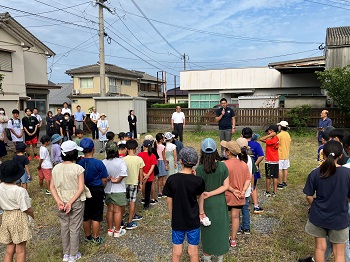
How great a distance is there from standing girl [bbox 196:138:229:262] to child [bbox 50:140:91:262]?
1.47 metres

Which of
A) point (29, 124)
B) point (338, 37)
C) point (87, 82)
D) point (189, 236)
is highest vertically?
point (338, 37)

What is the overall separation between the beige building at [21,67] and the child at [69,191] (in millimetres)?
12202

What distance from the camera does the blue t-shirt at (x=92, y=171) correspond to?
3363 mm

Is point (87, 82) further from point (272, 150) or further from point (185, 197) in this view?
point (185, 197)

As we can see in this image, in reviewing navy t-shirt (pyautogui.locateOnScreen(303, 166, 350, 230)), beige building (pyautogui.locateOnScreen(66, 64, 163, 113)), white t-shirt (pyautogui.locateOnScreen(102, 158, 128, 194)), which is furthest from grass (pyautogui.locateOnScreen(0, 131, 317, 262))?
beige building (pyautogui.locateOnScreen(66, 64, 163, 113))

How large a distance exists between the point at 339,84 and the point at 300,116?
239 cm

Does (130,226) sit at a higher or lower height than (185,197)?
lower

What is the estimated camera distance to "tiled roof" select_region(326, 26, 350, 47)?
48.0 ft

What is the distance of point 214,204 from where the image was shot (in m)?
2.76

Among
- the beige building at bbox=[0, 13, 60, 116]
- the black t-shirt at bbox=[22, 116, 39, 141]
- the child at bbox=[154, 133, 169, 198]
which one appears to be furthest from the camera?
the beige building at bbox=[0, 13, 60, 116]

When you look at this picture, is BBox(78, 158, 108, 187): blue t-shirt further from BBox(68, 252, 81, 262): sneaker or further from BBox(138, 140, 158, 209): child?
BBox(138, 140, 158, 209): child

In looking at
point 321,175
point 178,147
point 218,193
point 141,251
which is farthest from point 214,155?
point 178,147

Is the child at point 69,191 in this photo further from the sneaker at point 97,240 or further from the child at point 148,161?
the child at point 148,161

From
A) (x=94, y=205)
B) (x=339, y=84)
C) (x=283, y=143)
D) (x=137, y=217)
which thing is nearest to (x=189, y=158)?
(x=94, y=205)
